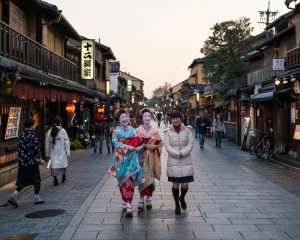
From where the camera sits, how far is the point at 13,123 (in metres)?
12.7

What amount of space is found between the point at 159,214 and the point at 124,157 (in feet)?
4.34

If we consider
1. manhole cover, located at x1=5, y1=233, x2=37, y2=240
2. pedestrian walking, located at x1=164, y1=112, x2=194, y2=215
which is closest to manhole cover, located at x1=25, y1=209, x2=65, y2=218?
manhole cover, located at x1=5, y1=233, x2=37, y2=240

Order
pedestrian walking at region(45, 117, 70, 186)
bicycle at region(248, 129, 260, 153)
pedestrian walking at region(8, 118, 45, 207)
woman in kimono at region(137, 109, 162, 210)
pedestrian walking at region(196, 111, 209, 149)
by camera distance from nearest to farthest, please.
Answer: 1. woman in kimono at region(137, 109, 162, 210)
2. pedestrian walking at region(8, 118, 45, 207)
3. pedestrian walking at region(45, 117, 70, 186)
4. bicycle at region(248, 129, 260, 153)
5. pedestrian walking at region(196, 111, 209, 149)

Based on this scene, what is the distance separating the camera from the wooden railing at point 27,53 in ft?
38.1

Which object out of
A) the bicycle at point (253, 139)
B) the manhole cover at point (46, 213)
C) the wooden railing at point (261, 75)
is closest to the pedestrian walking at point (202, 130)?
the bicycle at point (253, 139)

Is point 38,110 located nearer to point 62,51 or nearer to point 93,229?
point 62,51

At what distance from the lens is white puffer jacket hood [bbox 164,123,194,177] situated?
24.6 feet

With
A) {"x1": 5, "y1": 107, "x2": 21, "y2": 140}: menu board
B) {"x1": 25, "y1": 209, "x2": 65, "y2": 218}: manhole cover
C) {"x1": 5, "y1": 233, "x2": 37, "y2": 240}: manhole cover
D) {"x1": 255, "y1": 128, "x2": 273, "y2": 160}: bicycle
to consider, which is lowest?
{"x1": 5, "y1": 233, "x2": 37, "y2": 240}: manhole cover

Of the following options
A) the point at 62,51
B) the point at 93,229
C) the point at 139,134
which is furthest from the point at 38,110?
the point at 93,229

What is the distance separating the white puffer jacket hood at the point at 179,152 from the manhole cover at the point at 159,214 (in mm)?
790

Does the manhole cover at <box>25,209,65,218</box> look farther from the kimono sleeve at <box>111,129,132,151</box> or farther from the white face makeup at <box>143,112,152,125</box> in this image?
the white face makeup at <box>143,112,152,125</box>

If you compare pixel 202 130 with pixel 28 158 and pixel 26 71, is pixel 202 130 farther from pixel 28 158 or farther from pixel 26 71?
pixel 28 158

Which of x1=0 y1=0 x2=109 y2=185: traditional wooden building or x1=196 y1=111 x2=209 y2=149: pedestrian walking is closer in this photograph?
x1=0 y1=0 x2=109 y2=185: traditional wooden building

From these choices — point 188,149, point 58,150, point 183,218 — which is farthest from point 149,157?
point 58,150
